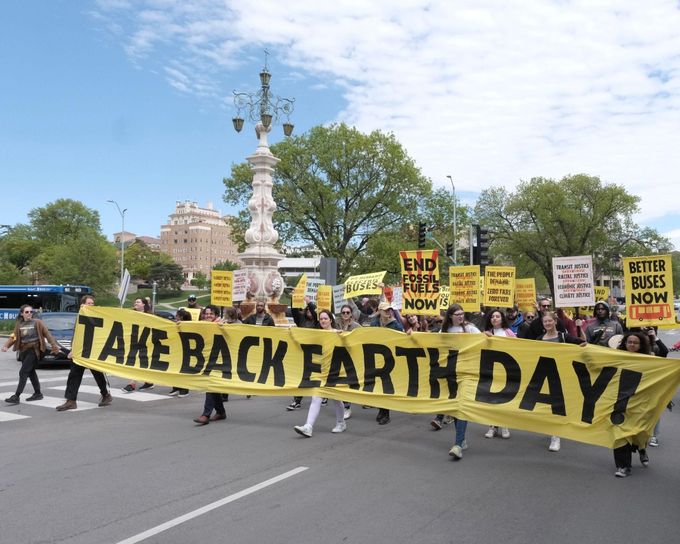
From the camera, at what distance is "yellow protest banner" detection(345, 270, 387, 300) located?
60.5 ft

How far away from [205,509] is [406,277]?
7.86 meters

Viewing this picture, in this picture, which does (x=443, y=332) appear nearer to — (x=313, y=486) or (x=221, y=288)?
(x=313, y=486)

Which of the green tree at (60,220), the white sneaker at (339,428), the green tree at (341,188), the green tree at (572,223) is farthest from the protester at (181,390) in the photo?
the green tree at (60,220)

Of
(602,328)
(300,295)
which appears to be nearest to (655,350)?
(602,328)

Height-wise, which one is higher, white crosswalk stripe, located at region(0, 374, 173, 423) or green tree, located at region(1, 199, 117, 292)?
green tree, located at region(1, 199, 117, 292)

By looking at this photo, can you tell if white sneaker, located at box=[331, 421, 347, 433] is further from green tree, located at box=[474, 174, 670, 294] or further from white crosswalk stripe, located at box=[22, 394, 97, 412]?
green tree, located at box=[474, 174, 670, 294]

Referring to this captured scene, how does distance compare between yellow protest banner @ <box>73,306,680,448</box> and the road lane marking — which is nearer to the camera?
the road lane marking

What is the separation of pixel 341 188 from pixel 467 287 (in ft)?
101

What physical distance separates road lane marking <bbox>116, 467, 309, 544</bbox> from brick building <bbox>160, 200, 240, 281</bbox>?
161155mm

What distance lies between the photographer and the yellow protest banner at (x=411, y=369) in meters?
6.52

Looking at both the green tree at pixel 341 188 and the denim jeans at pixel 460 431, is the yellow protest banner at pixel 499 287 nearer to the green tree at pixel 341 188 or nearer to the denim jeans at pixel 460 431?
the denim jeans at pixel 460 431

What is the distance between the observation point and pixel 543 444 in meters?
7.74

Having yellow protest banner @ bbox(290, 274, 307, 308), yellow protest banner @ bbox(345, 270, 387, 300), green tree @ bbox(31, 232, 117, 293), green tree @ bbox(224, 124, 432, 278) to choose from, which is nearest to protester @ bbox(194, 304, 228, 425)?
yellow protest banner @ bbox(290, 274, 307, 308)

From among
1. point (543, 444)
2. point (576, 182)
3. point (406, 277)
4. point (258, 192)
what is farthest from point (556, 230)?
point (543, 444)
